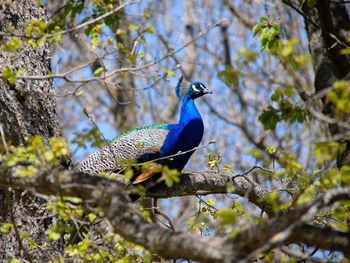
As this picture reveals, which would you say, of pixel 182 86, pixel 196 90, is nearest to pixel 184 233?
pixel 196 90

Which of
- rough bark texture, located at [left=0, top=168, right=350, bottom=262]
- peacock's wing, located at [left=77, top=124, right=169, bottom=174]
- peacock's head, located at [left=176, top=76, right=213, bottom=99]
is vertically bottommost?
rough bark texture, located at [left=0, top=168, right=350, bottom=262]

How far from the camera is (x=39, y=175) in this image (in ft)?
9.41

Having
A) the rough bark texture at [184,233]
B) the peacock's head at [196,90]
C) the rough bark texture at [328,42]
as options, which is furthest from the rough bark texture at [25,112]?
the peacock's head at [196,90]

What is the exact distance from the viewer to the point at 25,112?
416 cm

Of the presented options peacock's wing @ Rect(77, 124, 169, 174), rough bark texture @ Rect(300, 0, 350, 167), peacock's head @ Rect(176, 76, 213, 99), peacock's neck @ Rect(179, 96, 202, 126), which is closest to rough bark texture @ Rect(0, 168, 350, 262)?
rough bark texture @ Rect(300, 0, 350, 167)

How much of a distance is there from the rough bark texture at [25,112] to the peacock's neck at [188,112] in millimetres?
1604

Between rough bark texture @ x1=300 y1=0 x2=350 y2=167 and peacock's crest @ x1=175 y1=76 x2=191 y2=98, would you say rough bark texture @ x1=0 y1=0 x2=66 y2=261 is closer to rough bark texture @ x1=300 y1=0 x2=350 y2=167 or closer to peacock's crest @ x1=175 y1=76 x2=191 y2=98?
rough bark texture @ x1=300 y1=0 x2=350 y2=167

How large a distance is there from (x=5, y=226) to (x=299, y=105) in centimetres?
144

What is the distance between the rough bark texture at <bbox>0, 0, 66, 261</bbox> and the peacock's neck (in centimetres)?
160

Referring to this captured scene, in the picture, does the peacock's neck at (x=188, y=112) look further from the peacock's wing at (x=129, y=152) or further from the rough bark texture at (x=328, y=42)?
the rough bark texture at (x=328, y=42)

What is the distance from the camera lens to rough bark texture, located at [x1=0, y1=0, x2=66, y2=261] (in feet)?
12.9

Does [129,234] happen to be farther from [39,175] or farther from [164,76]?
[164,76]

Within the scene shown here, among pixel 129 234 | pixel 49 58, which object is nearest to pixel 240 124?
pixel 49 58

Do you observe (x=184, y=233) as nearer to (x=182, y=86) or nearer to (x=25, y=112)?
(x=25, y=112)
